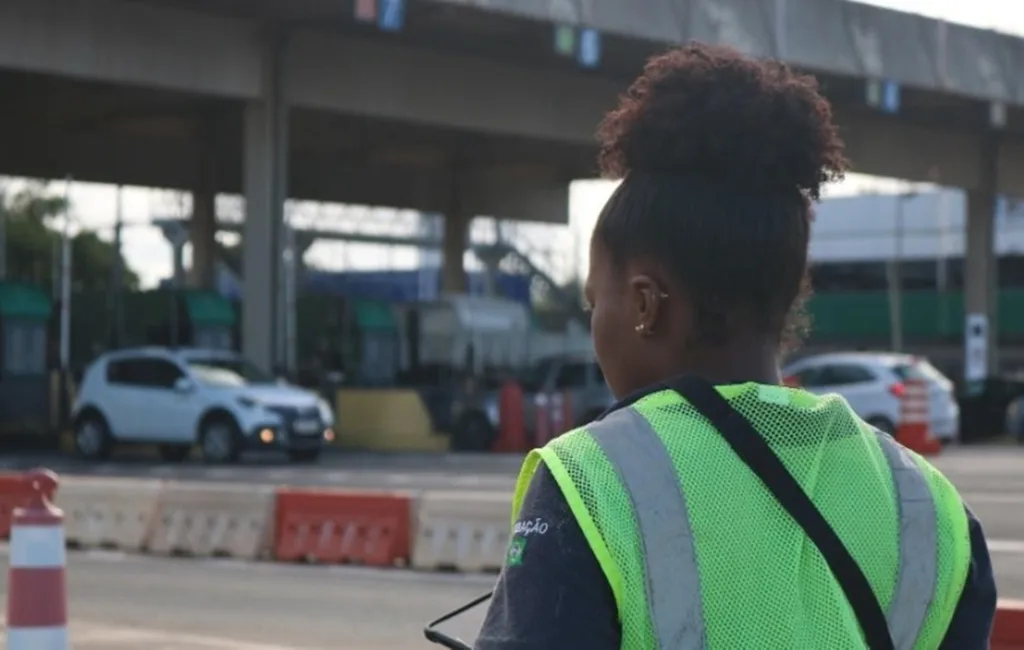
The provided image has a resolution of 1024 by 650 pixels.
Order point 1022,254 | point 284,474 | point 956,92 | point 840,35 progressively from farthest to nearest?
1. point 1022,254
2. point 956,92
3. point 840,35
4. point 284,474

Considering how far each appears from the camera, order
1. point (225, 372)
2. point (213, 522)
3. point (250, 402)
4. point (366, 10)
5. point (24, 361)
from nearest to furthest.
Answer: point (213, 522), point (250, 402), point (225, 372), point (366, 10), point (24, 361)

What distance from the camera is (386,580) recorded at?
1195 cm

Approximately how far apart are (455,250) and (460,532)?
112ft

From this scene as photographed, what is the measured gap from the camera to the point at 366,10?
26.8m

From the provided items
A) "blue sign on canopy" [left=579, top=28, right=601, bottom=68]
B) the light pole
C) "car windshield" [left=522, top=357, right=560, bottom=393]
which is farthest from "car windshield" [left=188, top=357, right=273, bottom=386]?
the light pole

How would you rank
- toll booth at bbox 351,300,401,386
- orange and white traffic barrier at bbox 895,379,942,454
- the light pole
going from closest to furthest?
1. orange and white traffic barrier at bbox 895,379,942,454
2. toll booth at bbox 351,300,401,386
3. the light pole

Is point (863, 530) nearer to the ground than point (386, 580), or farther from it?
farther from it

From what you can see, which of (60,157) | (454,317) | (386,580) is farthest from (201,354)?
(386,580)

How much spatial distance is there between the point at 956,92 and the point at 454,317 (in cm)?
1055

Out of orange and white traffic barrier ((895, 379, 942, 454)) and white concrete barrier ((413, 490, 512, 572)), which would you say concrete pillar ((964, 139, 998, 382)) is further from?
white concrete barrier ((413, 490, 512, 572))

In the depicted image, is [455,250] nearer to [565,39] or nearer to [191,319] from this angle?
[191,319]

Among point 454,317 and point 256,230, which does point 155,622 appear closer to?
point 256,230

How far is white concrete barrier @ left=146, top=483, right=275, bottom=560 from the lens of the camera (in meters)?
13.4

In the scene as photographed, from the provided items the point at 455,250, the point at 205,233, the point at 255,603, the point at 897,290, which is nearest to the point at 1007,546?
the point at 255,603
